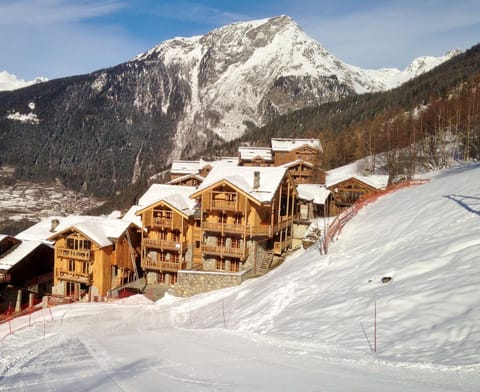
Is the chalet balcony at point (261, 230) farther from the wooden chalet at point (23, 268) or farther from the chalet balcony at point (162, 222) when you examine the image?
the wooden chalet at point (23, 268)

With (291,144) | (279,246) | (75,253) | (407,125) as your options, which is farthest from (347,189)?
(291,144)

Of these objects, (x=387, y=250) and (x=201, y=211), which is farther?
(x=201, y=211)

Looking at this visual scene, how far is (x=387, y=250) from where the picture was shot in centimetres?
1847

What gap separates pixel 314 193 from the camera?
41.7 m

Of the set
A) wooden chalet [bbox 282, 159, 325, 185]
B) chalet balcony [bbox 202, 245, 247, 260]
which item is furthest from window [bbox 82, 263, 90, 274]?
→ wooden chalet [bbox 282, 159, 325, 185]

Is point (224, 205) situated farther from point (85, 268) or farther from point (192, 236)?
point (85, 268)

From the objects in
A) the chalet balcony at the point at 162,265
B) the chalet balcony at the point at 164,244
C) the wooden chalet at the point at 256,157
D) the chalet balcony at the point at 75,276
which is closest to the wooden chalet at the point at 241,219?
the chalet balcony at the point at 164,244

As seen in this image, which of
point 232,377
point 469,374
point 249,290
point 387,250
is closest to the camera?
point 469,374

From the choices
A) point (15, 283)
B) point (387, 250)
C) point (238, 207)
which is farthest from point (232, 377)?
point (15, 283)

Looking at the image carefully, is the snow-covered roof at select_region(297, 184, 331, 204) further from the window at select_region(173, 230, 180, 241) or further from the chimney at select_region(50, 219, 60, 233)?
the chimney at select_region(50, 219, 60, 233)

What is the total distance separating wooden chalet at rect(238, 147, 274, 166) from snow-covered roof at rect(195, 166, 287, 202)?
37351mm

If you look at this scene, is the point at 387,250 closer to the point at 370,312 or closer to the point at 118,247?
the point at 370,312

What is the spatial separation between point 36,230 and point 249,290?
88.8 feet

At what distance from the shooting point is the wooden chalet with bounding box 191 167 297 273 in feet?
103
